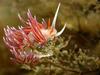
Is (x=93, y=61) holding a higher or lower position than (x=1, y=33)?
lower

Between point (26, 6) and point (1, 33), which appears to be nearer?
point (26, 6)

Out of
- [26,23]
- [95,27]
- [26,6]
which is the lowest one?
[26,23]

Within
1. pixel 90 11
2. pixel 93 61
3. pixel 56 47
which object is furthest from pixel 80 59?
pixel 90 11

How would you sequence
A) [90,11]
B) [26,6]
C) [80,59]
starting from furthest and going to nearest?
[26,6]
[90,11]
[80,59]

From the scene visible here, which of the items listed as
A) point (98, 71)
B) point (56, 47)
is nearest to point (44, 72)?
point (98, 71)

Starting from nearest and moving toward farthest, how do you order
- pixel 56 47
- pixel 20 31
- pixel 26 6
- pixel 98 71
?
pixel 20 31, pixel 56 47, pixel 98 71, pixel 26 6

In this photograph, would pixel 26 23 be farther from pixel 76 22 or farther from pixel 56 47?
pixel 76 22

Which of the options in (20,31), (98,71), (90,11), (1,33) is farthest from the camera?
(1,33)

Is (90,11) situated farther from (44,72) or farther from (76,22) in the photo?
(44,72)

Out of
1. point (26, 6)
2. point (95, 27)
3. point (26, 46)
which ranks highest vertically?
point (26, 6)
